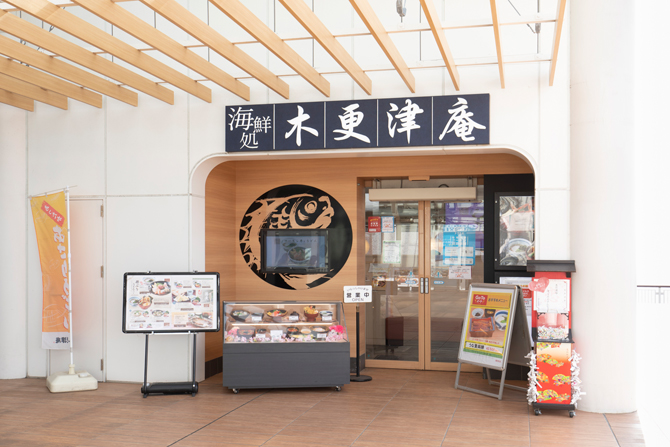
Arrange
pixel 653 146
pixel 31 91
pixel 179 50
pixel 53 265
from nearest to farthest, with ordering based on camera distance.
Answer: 1. pixel 179 50
2. pixel 31 91
3. pixel 53 265
4. pixel 653 146

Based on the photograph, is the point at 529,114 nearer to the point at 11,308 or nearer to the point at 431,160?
the point at 431,160

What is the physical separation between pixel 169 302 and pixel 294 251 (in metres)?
1.80

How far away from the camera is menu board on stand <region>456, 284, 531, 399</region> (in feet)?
19.8

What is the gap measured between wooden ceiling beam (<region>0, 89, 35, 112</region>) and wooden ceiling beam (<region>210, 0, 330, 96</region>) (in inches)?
128

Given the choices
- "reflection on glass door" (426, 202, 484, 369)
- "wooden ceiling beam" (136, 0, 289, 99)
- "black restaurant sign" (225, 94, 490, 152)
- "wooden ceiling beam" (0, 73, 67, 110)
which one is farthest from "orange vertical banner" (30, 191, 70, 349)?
"reflection on glass door" (426, 202, 484, 369)

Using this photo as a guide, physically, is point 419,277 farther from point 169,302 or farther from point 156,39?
point 156,39

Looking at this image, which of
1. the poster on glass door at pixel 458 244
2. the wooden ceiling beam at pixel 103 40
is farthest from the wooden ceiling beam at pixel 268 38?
the poster on glass door at pixel 458 244

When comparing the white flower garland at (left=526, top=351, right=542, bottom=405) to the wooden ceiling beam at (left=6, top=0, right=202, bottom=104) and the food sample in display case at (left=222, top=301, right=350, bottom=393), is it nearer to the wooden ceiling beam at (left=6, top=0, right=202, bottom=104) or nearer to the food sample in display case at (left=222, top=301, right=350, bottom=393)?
the food sample in display case at (left=222, top=301, right=350, bottom=393)

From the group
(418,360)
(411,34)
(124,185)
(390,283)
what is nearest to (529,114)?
(411,34)

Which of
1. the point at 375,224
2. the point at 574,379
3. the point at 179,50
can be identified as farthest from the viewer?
the point at 375,224

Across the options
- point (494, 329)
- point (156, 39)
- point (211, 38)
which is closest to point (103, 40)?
point (156, 39)

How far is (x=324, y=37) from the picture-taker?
187 inches

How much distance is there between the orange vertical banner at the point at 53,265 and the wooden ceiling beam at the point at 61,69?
4.06 feet

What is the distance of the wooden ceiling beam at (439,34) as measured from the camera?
404 centimetres
